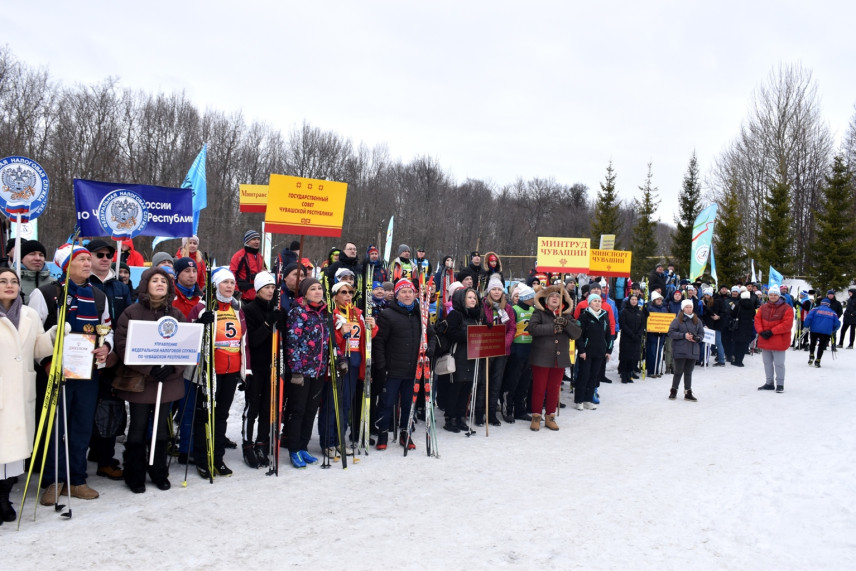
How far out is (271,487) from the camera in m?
6.00

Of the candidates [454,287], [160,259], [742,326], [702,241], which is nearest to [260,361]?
[160,259]

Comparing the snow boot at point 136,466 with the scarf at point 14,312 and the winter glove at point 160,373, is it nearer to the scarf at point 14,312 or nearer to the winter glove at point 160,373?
the winter glove at point 160,373

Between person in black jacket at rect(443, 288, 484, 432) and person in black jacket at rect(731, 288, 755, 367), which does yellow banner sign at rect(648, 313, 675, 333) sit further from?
person in black jacket at rect(443, 288, 484, 432)

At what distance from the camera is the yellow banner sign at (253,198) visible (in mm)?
13994

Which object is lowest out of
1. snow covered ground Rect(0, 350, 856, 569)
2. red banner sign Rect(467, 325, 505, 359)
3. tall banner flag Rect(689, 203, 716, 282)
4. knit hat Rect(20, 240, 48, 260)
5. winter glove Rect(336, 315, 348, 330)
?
snow covered ground Rect(0, 350, 856, 569)

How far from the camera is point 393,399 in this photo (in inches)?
303

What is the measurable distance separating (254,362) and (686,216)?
4040cm

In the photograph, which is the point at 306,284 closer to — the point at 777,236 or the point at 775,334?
the point at 775,334

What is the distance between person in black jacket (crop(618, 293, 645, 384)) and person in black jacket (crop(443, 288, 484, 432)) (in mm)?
5690

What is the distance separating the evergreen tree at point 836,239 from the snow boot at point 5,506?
41304 millimetres

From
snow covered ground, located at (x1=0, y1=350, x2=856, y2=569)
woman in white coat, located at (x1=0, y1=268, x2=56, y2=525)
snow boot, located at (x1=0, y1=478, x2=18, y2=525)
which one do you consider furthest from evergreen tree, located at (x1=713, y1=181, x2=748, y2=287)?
snow boot, located at (x1=0, y1=478, x2=18, y2=525)

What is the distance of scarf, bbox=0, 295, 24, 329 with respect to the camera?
478 centimetres

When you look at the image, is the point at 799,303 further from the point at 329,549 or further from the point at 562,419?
the point at 329,549

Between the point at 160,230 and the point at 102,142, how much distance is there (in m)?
31.0
